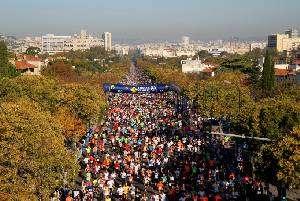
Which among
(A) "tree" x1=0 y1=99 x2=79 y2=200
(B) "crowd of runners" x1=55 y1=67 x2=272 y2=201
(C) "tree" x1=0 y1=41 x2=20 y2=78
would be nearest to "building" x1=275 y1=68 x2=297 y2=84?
(C) "tree" x1=0 y1=41 x2=20 y2=78

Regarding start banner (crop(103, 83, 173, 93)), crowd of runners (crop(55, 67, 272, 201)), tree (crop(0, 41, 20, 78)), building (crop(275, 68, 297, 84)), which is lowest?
building (crop(275, 68, 297, 84))

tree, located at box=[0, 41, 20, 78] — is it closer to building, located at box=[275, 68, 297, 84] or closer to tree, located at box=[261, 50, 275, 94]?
tree, located at box=[261, 50, 275, 94]

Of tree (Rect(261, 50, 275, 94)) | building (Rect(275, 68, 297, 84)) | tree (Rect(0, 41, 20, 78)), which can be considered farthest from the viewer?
building (Rect(275, 68, 297, 84))

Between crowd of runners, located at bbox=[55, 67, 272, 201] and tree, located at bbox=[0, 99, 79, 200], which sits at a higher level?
tree, located at bbox=[0, 99, 79, 200]

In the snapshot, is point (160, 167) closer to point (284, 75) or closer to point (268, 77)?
point (268, 77)

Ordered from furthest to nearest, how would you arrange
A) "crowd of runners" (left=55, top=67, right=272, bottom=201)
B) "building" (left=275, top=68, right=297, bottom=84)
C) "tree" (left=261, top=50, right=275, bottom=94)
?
1. "building" (left=275, top=68, right=297, bottom=84)
2. "tree" (left=261, top=50, right=275, bottom=94)
3. "crowd of runners" (left=55, top=67, right=272, bottom=201)

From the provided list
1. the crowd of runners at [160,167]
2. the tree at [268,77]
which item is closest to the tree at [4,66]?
the crowd of runners at [160,167]

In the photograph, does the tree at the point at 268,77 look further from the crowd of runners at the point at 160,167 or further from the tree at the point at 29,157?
the tree at the point at 29,157

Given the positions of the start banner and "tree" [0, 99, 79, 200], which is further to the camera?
the start banner
